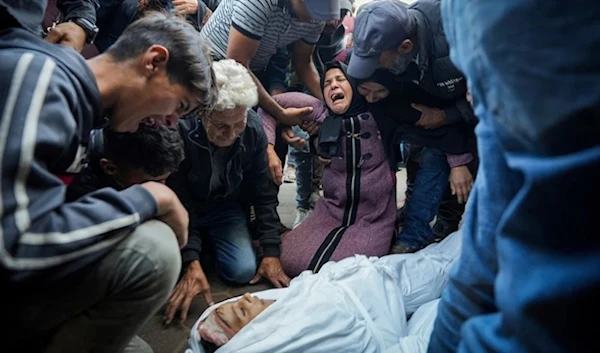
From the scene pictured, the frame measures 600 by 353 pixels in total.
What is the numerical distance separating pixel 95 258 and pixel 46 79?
1.27 ft

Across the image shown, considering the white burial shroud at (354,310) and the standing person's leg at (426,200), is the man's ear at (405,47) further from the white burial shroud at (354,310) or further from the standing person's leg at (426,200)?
the white burial shroud at (354,310)

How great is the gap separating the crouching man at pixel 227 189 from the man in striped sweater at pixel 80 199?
1.75 ft

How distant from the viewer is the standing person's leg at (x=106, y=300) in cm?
97

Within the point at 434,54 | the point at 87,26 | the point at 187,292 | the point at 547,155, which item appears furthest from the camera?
the point at 434,54

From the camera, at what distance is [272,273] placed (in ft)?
6.75

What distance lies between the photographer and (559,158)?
0.37 metres

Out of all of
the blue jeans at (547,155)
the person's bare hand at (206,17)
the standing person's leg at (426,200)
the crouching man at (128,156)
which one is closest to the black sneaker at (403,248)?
the standing person's leg at (426,200)

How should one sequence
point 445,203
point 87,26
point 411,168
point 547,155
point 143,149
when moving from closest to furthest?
point 547,155, point 143,149, point 87,26, point 445,203, point 411,168

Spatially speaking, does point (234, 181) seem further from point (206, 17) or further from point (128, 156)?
point (206, 17)

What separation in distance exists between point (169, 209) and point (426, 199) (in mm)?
1624

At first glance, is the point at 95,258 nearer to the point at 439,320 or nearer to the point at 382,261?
the point at 439,320

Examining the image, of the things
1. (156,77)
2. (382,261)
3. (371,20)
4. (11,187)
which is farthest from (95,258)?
(371,20)


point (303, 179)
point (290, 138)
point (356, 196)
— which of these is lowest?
point (303, 179)

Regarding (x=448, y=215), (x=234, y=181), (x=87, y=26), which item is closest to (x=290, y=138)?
(x=234, y=181)
